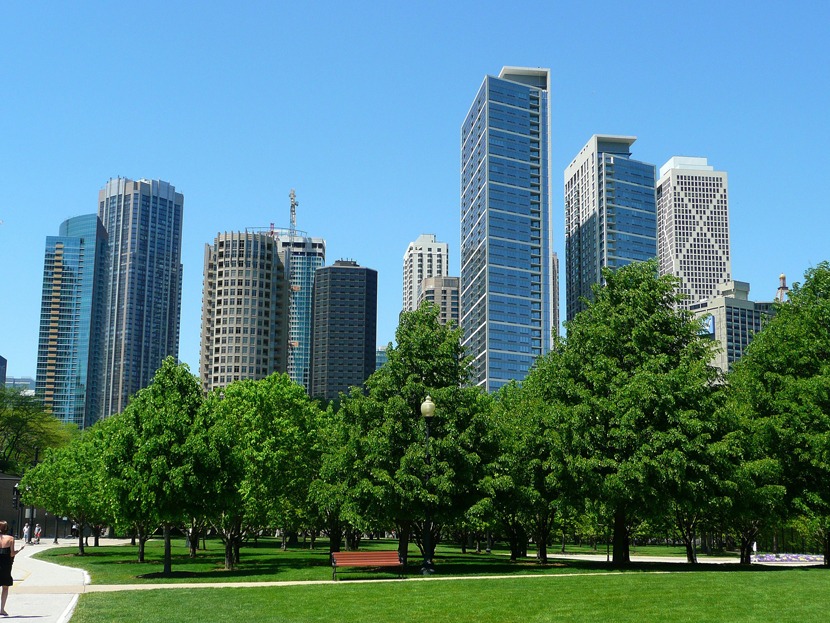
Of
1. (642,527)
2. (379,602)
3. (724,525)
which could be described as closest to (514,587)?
(379,602)

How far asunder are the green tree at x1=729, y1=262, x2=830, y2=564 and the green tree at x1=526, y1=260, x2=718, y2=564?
312 cm

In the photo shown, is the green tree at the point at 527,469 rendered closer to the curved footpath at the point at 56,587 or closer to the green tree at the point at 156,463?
the curved footpath at the point at 56,587

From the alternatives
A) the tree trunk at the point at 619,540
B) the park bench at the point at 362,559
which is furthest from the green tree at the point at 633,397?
A: the park bench at the point at 362,559

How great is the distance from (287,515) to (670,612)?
1312 inches

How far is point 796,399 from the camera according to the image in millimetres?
37688

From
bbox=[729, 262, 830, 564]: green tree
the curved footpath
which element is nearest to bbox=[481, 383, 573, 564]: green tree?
the curved footpath

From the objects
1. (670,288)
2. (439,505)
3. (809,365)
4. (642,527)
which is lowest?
(642,527)

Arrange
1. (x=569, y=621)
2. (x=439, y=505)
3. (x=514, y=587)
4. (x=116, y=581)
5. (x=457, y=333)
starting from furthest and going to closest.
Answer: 1. (x=457, y=333)
2. (x=439, y=505)
3. (x=116, y=581)
4. (x=514, y=587)
5. (x=569, y=621)

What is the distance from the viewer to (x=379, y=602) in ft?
70.9

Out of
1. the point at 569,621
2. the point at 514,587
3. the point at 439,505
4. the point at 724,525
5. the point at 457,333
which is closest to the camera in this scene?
the point at 569,621

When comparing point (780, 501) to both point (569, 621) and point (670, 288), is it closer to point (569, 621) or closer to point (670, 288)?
point (670, 288)

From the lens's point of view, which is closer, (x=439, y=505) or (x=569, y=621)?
(x=569, y=621)

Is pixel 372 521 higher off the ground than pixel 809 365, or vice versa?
pixel 809 365

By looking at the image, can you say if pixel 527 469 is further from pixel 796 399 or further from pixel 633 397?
pixel 796 399
